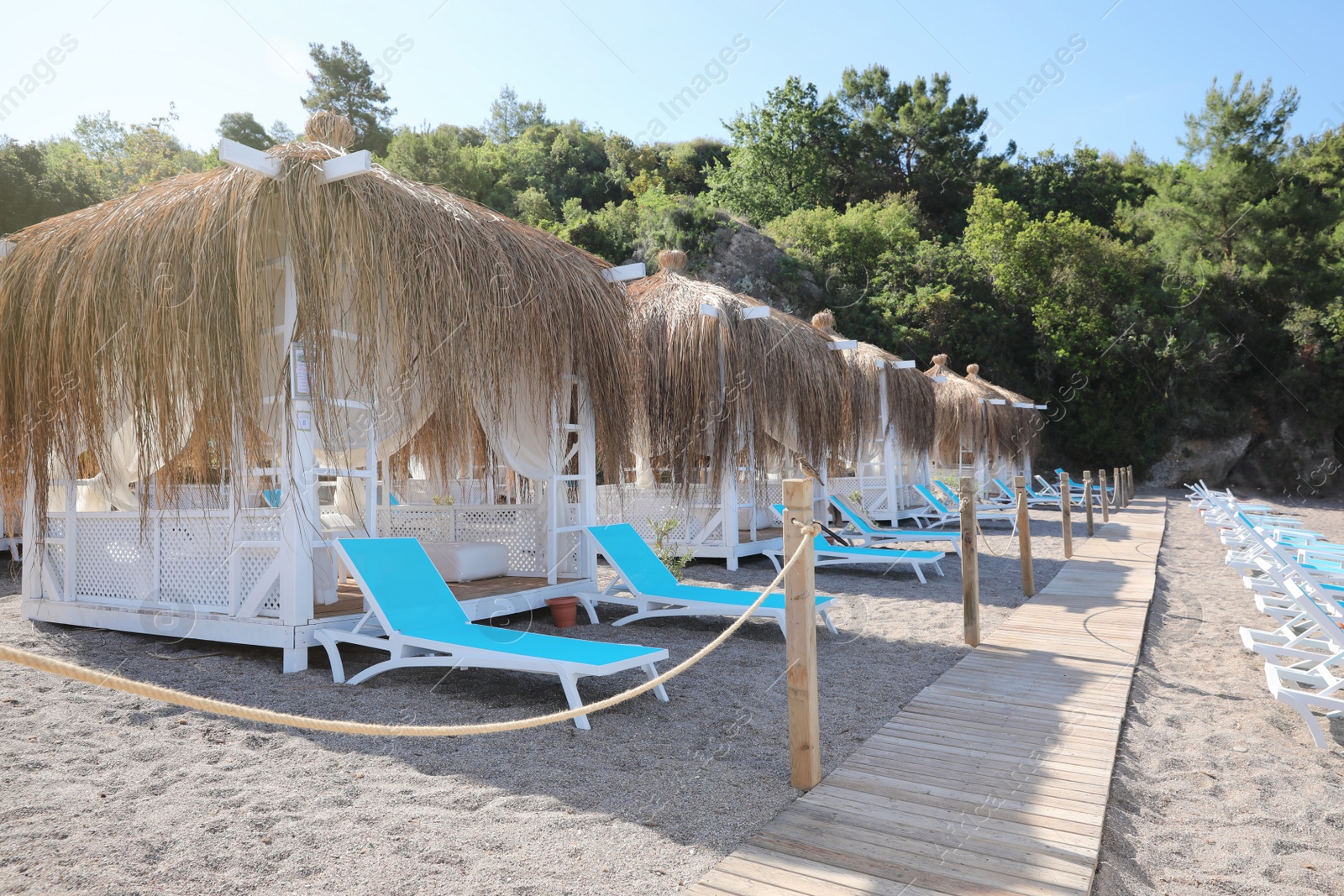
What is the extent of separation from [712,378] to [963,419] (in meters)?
10.7

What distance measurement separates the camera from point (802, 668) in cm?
281

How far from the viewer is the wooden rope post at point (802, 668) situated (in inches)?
111

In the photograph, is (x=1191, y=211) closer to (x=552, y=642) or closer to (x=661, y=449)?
(x=661, y=449)

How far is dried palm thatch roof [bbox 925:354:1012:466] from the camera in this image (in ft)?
54.7

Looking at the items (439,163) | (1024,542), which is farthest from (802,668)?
(439,163)

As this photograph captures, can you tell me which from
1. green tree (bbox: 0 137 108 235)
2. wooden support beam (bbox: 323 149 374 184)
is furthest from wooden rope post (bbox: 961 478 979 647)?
green tree (bbox: 0 137 108 235)

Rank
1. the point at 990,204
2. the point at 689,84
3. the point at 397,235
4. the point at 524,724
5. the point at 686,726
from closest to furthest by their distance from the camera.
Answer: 1. the point at 524,724
2. the point at 686,726
3. the point at 397,235
4. the point at 689,84
5. the point at 990,204

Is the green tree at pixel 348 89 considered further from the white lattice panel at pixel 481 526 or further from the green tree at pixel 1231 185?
the green tree at pixel 1231 185

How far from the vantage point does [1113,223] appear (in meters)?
29.8

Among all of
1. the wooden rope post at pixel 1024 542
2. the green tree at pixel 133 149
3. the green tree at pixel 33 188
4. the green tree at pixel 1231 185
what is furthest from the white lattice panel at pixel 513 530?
the green tree at pixel 1231 185

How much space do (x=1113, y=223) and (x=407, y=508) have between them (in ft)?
100

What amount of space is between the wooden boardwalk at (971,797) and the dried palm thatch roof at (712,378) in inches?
153

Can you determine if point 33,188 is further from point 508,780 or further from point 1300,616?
point 1300,616

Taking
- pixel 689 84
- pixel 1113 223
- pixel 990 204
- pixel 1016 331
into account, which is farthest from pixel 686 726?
pixel 1113 223
